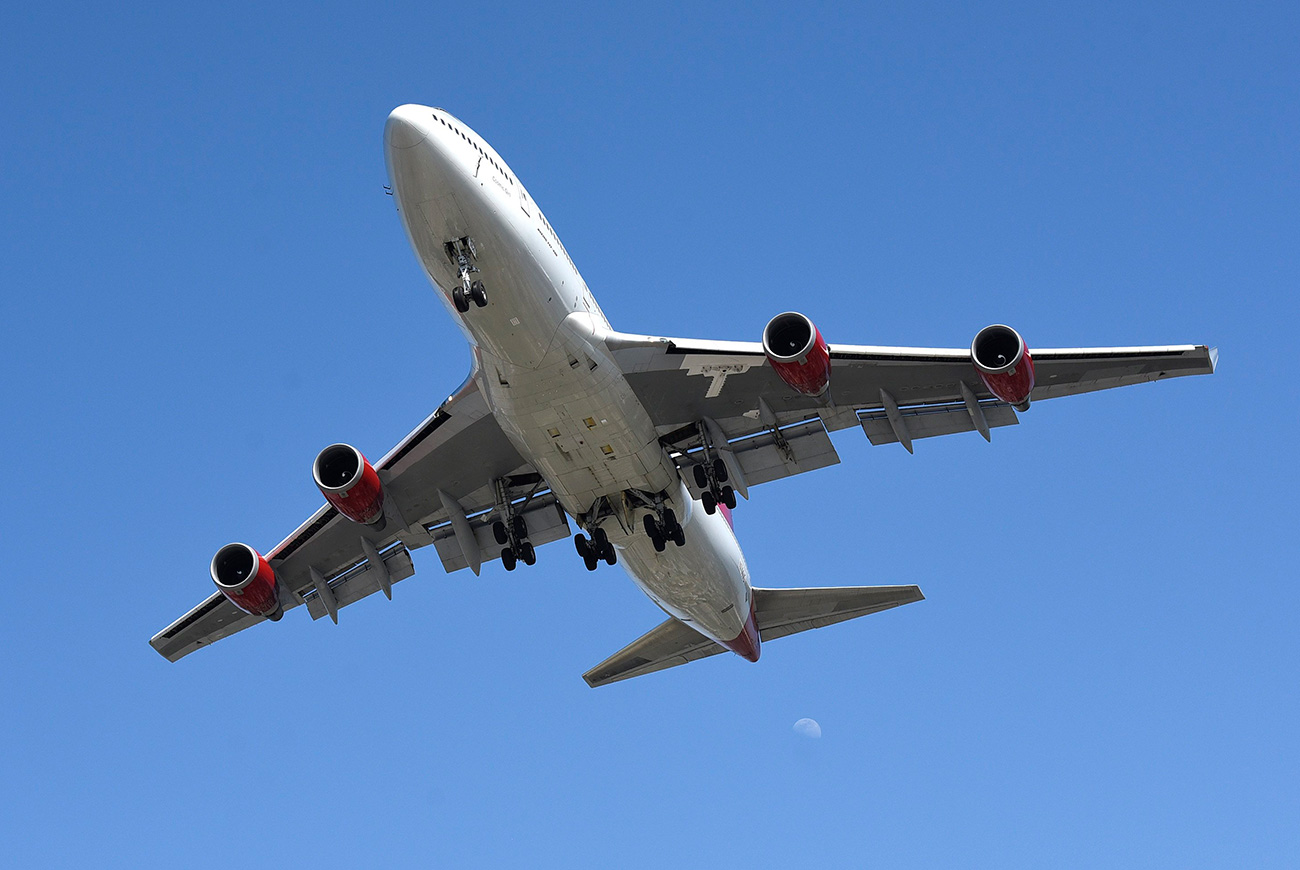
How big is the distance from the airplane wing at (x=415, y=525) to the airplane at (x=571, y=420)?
0.13ft

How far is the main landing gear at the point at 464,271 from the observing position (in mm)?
18562

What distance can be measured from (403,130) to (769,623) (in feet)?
55.5

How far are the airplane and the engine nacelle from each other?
37 mm

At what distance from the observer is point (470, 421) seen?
22.9 m

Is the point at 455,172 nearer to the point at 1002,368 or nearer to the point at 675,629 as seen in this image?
the point at 1002,368

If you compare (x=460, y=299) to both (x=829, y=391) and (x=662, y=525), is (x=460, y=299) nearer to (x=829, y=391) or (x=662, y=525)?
(x=662, y=525)

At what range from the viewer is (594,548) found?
77.8ft

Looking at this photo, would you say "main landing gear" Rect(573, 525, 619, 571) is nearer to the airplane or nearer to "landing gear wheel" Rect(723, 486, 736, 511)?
the airplane

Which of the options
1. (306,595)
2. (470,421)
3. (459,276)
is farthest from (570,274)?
(306,595)

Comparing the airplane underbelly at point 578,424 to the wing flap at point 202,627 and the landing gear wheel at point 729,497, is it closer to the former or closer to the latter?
the landing gear wheel at point 729,497

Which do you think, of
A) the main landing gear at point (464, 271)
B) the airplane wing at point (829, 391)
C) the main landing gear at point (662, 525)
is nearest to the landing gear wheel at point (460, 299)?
the main landing gear at point (464, 271)

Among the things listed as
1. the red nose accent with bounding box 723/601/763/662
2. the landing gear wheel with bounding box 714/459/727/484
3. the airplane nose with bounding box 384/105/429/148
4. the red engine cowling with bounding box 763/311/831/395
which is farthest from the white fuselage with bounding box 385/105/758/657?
the red nose accent with bounding box 723/601/763/662

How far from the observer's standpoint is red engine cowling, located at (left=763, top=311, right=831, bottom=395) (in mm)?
20391

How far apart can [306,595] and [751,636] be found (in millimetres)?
10326
